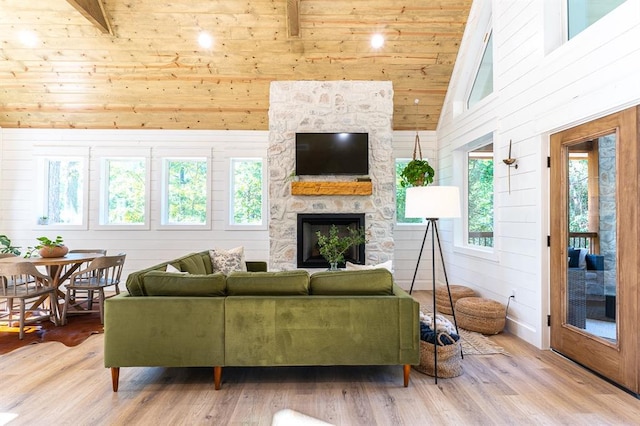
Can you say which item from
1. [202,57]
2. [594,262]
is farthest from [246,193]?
[594,262]

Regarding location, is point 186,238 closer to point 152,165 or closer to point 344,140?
point 152,165

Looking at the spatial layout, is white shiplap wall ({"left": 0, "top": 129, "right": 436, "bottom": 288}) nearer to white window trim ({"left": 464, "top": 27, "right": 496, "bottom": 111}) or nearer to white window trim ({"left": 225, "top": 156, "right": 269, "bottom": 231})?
white window trim ({"left": 225, "top": 156, "right": 269, "bottom": 231})

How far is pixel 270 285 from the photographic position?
273 cm

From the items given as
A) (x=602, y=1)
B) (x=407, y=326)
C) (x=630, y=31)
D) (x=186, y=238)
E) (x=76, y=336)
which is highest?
(x=602, y=1)

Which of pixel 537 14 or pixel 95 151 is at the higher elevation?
pixel 537 14

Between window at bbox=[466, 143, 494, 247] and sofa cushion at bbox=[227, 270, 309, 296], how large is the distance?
11.0ft

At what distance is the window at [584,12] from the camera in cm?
292

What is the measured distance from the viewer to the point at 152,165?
6434 mm

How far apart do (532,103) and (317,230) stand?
3.36 m

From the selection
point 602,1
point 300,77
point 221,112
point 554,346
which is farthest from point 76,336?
point 602,1

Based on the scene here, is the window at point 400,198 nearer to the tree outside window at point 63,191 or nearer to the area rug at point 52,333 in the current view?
the area rug at point 52,333

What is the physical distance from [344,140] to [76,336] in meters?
4.30

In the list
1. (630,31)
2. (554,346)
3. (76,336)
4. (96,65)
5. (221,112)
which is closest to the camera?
(630,31)

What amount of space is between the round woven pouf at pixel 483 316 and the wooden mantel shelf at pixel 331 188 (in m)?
2.25
